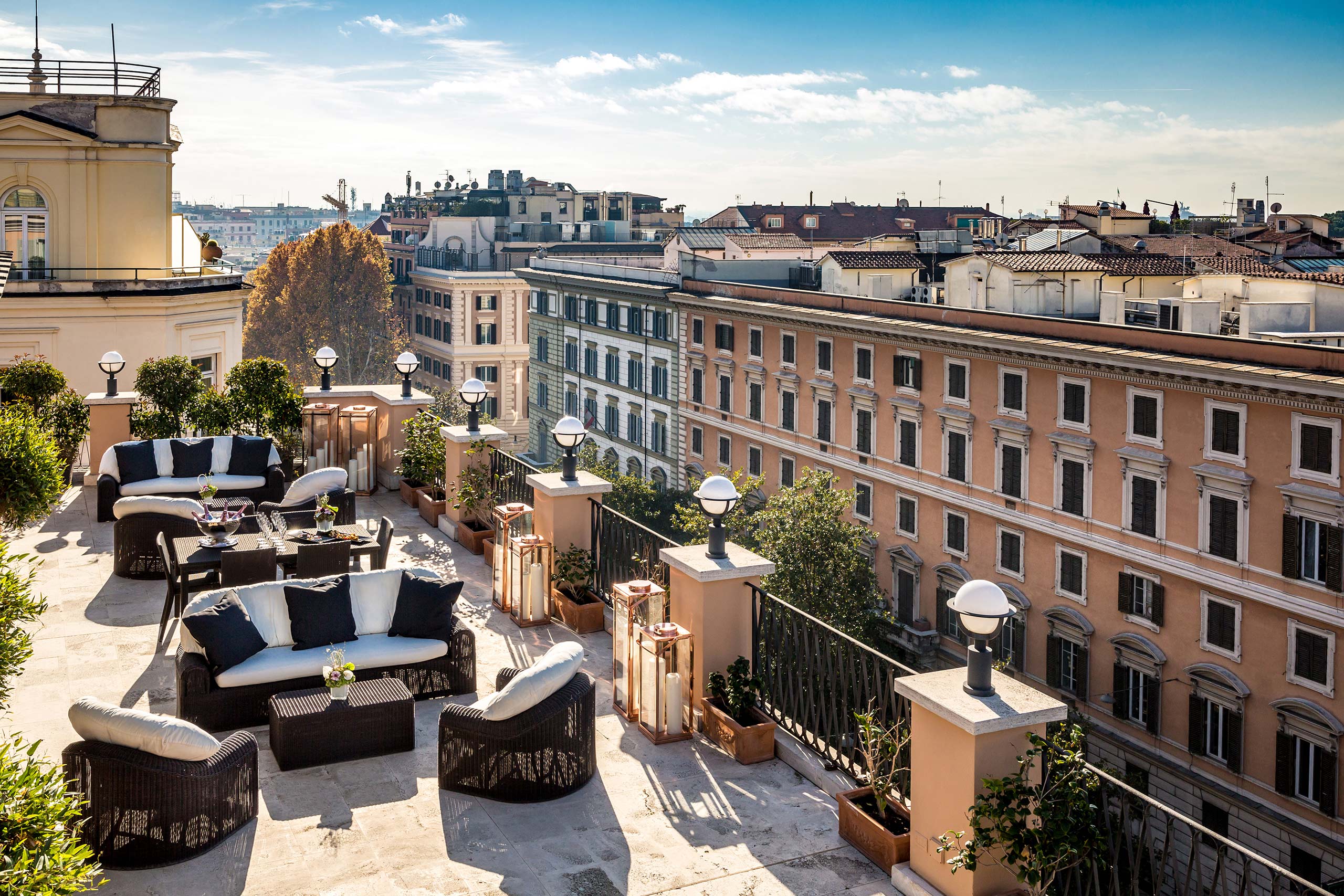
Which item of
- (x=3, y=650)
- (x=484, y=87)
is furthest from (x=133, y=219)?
(x=484, y=87)

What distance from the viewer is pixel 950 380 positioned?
3938 cm

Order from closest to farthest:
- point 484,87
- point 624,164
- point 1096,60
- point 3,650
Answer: point 3,650 → point 1096,60 → point 484,87 → point 624,164

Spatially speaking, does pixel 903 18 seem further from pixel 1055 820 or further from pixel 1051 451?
pixel 1055 820

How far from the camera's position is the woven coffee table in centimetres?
707

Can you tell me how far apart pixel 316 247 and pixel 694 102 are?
45780mm

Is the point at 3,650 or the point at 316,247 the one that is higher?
the point at 316,247

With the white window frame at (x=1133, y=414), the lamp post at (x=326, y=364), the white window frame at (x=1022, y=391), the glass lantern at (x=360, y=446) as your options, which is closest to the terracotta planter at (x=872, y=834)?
the glass lantern at (x=360, y=446)

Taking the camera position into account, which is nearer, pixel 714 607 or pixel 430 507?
pixel 714 607

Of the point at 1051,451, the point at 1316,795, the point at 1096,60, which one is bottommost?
the point at 1316,795

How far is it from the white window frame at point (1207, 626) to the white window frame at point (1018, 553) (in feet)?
20.1

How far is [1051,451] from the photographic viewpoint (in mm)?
35312

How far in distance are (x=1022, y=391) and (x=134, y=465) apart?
93.2 feet

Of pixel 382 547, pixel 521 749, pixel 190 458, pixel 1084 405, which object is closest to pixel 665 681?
pixel 521 749

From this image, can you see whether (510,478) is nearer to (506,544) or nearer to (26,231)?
(506,544)
